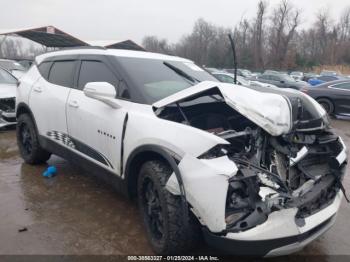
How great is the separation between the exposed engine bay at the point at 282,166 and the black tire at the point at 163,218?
408 mm

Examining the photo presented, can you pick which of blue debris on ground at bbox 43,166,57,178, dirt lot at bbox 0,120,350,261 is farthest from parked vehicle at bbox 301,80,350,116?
blue debris on ground at bbox 43,166,57,178

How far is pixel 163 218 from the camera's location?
2775mm

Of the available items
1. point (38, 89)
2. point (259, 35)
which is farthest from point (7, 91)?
point (259, 35)

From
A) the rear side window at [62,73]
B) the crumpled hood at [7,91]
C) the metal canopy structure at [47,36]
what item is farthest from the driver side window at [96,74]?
the metal canopy structure at [47,36]

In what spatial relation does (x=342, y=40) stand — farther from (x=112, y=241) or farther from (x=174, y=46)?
(x=112, y=241)

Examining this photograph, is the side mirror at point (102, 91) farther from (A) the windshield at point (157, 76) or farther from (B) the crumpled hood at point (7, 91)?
(B) the crumpled hood at point (7, 91)

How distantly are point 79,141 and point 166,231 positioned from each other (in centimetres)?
174

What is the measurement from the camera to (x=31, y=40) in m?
30.5

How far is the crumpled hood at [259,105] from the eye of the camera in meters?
2.64

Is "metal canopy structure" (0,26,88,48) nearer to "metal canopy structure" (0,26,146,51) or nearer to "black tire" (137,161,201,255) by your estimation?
"metal canopy structure" (0,26,146,51)

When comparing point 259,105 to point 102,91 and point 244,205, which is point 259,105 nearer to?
point 244,205

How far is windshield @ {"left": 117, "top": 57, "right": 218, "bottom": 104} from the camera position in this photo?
3469mm

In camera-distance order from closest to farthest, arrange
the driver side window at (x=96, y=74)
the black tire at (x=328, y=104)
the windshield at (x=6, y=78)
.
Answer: the driver side window at (x=96, y=74) < the windshield at (x=6, y=78) < the black tire at (x=328, y=104)

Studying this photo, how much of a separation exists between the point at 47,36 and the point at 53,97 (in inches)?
1059
